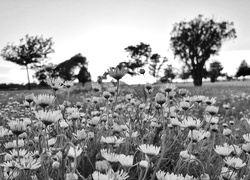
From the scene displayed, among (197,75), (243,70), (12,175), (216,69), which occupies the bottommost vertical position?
(12,175)

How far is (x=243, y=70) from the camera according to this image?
82500 millimetres

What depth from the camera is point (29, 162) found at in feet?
3.73

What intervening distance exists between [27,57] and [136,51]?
2206 cm

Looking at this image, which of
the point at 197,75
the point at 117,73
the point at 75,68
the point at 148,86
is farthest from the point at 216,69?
the point at 117,73

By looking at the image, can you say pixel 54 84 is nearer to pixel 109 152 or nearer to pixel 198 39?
pixel 109 152

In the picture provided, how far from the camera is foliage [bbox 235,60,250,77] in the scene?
82188 millimetres

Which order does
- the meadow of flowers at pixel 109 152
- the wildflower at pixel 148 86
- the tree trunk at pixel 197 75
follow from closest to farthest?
the meadow of flowers at pixel 109 152, the wildflower at pixel 148 86, the tree trunk at pixel 197 75

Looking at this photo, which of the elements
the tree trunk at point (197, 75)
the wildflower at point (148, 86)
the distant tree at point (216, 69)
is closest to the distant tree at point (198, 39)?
the tree trunk at point (197, 75)

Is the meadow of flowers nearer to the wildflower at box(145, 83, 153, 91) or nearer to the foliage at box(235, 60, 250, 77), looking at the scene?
the wildflower at box(145, 83, 153, 91)

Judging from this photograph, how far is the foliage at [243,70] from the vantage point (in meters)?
82.2

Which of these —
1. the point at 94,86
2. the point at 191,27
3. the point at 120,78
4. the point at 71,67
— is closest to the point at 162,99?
the point at 120,78

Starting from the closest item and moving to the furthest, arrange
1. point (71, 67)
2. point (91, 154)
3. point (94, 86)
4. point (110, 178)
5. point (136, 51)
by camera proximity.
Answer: point (110, 178), point (91, 154), point (94, 86), point (71, 67), point (136, 51)

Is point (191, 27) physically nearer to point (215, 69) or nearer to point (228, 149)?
point (228, 149)

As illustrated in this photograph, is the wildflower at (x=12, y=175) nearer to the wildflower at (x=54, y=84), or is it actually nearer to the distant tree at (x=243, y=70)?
the wildflower at (x=54, y=84)
